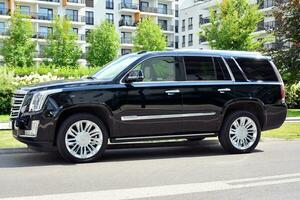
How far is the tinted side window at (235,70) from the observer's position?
10220 millimetres

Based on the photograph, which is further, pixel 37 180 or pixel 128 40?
pixel 128 40

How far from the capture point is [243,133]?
33.6 feet

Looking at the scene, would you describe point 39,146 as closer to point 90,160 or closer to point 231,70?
point 90,160

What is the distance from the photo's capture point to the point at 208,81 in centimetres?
989

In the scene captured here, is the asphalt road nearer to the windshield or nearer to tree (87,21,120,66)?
the windshield

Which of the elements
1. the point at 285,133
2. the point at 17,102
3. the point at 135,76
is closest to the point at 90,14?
the point at 285,133

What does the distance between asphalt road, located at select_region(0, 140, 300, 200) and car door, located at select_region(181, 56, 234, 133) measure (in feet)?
2.27

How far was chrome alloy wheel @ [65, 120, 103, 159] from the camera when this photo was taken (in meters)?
8.71

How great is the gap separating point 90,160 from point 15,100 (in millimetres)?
1818

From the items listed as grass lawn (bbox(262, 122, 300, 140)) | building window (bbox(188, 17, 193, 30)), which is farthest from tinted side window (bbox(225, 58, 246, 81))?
building window (bbox(188, 17, 193, 30))

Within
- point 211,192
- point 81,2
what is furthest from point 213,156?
point 81,2

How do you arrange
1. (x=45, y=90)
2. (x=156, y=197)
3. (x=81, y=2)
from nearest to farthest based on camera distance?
(x=156, y=197) < (x=45, y=90) < (x=81, y=2)

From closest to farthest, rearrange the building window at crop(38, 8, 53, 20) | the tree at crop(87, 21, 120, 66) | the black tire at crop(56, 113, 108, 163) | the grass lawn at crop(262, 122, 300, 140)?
the black tire at crop(56, 113, 108, 163) → the grass lawn at crop(262, 122, 300, 140) → the tree at crop(87, 21, 120, 66) → the building window at crop(38, 8, 53, 20)

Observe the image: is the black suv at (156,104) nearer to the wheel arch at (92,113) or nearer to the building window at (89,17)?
the wheel arch at (92,113)
